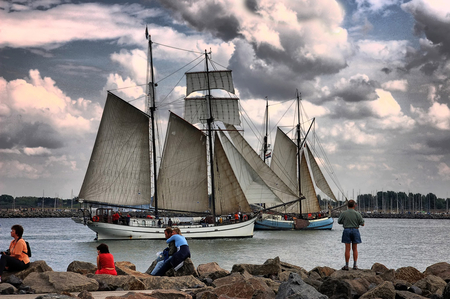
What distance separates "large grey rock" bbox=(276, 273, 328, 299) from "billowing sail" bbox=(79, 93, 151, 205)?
150 feet

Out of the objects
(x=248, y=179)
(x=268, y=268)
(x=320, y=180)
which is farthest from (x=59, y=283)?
(x=320, y=180)

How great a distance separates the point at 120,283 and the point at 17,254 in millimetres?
3652

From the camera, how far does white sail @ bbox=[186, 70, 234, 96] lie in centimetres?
6719

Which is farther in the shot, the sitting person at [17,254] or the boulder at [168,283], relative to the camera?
the sitting person at [17,254]

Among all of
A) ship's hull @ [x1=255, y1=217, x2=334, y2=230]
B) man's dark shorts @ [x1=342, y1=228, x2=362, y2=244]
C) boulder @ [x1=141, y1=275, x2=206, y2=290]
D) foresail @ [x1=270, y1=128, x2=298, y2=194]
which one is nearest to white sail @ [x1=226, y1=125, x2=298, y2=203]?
foresail @ [x1=270, y1=128, x2=298, y2=194]

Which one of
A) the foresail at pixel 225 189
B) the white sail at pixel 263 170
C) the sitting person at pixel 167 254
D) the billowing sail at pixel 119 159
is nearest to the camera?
the sitting person at pixel 167 254

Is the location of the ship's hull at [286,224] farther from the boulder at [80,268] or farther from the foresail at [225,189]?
the boulder at [80,268]

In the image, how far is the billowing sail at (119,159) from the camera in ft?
181

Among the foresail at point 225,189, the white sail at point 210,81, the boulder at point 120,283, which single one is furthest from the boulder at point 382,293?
the white sail at point 210,81

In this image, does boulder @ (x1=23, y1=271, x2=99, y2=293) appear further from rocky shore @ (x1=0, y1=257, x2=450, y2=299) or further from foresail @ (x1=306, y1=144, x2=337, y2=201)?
foresail @ (x1=306, y1=144, x2=337, y2=201)

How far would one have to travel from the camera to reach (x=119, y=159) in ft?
183

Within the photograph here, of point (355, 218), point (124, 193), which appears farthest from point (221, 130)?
point (355, 218)

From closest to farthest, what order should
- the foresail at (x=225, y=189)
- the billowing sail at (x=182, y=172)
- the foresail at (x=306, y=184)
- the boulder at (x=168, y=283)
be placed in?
the boulder at (x=168, y=283) → the billowing sail at (x=182, y=172) → the foresail at (x=225, y=189) → the foresail at (x=306, y=184)

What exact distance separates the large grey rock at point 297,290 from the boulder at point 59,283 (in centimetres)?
461
